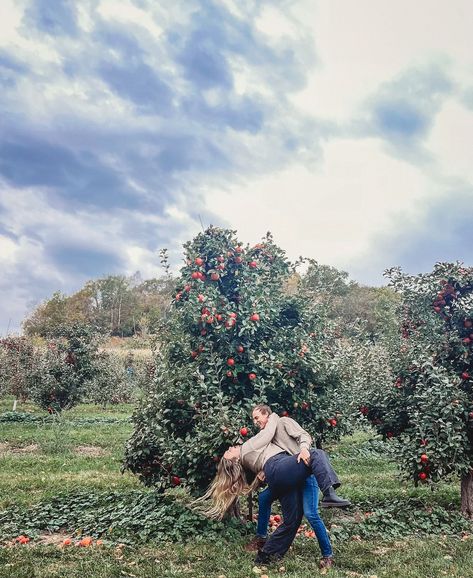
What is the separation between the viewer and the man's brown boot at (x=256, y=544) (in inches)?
291

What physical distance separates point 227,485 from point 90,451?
38.4ft

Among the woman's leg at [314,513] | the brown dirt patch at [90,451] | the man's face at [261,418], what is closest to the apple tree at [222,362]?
the man's face at [261,418]

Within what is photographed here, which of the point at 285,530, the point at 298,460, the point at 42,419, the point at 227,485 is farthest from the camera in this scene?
the point at 42,419

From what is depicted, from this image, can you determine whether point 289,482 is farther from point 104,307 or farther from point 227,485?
point 104,307

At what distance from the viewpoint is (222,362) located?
8.50 m

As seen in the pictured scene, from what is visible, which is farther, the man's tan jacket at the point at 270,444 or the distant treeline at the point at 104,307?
the distant treeline at the point at 104,307

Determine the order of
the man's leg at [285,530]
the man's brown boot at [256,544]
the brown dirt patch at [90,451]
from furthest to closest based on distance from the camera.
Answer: the brown dirt patch at [90,451] < the man's brown boot at [256,544] < the man's leg at [285,530]

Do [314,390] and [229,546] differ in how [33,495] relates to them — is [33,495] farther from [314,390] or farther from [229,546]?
[314,390]

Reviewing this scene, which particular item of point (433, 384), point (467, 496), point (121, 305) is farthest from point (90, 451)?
point (121, 305)

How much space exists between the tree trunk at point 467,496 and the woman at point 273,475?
419 cm

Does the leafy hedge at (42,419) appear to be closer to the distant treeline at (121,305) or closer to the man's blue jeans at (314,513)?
the man's blue jeans at (314,513)

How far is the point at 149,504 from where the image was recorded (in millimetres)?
9484

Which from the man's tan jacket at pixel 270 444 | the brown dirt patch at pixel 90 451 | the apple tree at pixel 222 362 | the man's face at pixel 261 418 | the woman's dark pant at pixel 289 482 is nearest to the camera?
the woman's dark pant at pixel 289 482

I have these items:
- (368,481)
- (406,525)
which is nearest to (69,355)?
(368,481)
